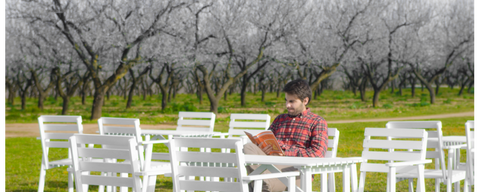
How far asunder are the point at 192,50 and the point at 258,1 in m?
3.60

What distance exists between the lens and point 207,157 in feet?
10.2

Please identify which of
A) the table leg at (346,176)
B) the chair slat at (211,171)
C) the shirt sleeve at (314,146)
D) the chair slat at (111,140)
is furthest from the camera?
the shirt sleeve at (314,146)

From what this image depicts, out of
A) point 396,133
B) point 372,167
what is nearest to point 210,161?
point 372,167

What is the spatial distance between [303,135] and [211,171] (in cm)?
120

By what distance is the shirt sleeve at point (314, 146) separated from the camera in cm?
401

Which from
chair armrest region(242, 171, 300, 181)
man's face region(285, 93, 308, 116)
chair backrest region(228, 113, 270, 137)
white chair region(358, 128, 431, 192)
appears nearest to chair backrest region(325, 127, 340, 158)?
white chair region(358, 128, 431, 192)

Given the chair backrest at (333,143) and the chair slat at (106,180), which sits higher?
the chair backrest at (333,143)

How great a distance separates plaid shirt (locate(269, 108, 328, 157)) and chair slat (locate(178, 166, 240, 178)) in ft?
3.22

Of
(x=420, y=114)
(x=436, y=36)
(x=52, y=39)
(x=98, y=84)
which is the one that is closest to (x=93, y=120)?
(x=98, y=84)

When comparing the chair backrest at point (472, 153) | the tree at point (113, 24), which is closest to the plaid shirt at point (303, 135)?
the chair backrest at point (472, 153)

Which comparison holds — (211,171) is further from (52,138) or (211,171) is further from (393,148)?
(52,138)

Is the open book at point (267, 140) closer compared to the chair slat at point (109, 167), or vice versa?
the chair slat at point (109, 167)

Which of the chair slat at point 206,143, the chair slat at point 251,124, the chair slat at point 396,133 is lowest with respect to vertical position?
the chair slat at point 251,124

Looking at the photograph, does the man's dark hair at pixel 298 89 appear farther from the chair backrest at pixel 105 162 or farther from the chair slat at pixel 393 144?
the chair backrest at pixel 105 162
